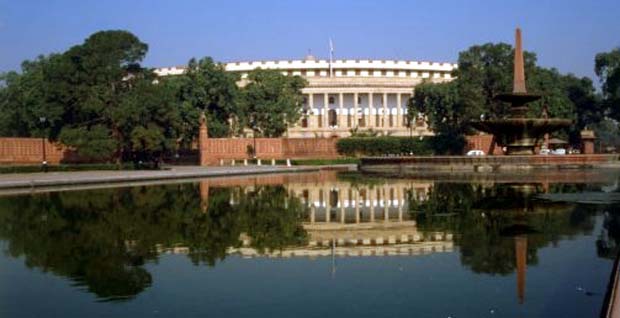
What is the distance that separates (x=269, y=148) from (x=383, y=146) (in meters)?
11.7

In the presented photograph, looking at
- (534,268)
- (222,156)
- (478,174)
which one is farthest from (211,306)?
(222,156)

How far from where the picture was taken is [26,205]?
24.5 m

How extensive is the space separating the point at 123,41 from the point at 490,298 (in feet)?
172

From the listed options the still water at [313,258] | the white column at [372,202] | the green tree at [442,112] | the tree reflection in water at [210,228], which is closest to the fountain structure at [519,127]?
the tree reflection in water at [210,228]

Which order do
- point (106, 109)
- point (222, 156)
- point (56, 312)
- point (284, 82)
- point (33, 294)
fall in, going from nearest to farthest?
point (56, 312) → point (33, 294) → point (106, 109) → point (222, 156) → point (284, 82)

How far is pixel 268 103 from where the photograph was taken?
73625 mm

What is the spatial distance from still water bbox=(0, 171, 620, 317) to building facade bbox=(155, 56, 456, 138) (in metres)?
79.2

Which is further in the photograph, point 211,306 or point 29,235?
point 29,235

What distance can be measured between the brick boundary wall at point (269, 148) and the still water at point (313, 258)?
46.4 m

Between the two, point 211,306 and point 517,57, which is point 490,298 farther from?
point 517,57

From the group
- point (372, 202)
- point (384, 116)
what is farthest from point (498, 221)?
point (384, 116)

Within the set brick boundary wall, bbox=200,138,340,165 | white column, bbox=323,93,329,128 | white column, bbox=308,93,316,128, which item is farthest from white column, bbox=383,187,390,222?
white column, bbox=323,93,329,128

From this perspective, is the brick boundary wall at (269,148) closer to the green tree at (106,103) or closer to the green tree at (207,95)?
the green tree at (207,95)

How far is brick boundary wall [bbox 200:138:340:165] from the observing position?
6950cm
